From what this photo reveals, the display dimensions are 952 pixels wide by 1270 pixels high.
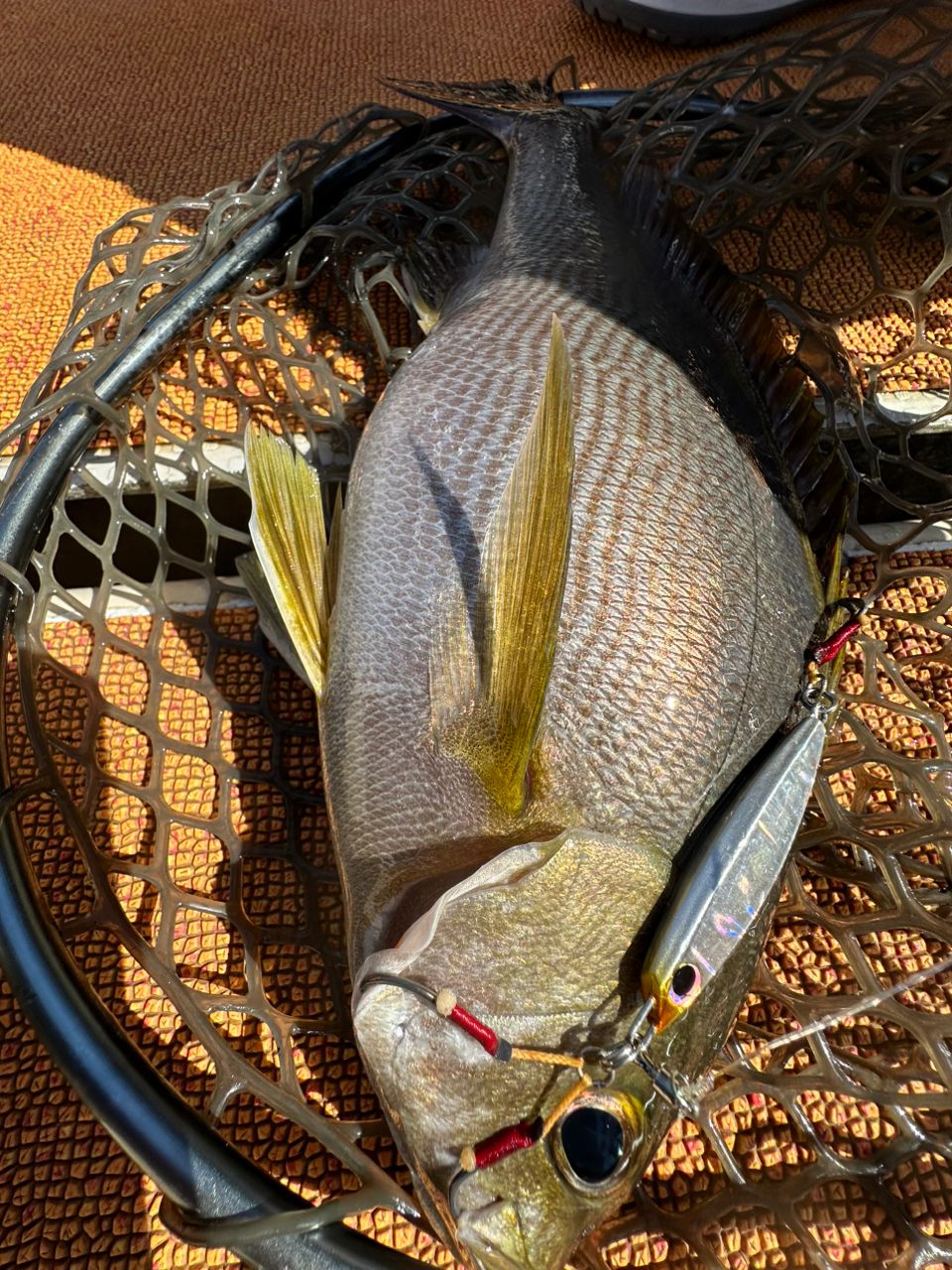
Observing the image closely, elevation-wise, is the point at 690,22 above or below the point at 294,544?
above

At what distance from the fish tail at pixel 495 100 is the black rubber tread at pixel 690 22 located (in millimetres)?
750

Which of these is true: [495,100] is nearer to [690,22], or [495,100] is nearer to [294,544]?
[690,22]

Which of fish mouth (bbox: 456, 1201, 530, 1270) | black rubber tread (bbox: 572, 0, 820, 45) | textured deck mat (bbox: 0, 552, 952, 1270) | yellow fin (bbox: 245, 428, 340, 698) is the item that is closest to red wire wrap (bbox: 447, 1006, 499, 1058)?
fish mouth (bbox: 456, 1201, 530, 1270)

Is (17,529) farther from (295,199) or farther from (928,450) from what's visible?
(928,450)

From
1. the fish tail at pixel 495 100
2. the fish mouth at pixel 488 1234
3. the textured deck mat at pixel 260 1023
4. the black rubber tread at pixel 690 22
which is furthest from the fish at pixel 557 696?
the black rubber tread at pixel 690 22

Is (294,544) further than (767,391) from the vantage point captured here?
No

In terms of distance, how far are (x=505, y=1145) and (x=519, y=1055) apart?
2.8 inches

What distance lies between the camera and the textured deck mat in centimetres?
87

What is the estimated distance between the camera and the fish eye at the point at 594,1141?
2.24 feet

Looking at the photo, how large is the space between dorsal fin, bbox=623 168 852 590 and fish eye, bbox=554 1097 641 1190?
2.42 feet

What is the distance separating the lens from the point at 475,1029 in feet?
2.27

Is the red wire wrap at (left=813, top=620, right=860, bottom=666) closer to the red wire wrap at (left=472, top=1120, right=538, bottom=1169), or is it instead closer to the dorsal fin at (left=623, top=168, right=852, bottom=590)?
the dorsal fin at (left=623, top=168, right=852, bottom=590)

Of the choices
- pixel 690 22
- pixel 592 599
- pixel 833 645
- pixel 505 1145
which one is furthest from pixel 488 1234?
pixel 690 22

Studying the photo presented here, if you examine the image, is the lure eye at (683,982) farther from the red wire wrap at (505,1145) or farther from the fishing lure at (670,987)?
the red wire wrap at (505,1145)
